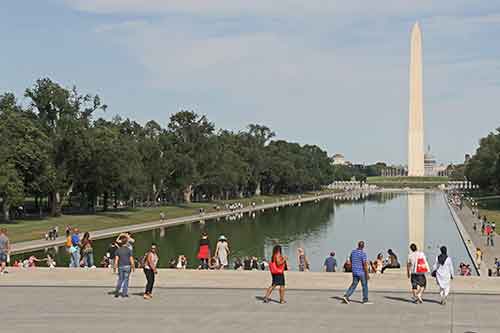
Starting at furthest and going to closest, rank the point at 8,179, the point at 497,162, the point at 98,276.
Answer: the point at 497,162 → the point at 8,179 → the point at 98,276

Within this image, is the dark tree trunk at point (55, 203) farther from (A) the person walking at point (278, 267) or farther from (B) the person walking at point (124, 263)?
(A) the person walking at point (278, 267)

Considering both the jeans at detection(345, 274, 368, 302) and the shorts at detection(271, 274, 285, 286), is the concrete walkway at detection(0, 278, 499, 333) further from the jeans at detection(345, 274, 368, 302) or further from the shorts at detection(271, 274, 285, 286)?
the shorts at detection(271, 274, 285, 286)

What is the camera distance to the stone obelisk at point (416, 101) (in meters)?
149

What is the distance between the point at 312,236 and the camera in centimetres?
5900

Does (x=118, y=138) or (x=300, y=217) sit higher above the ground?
(x=118, y=138)

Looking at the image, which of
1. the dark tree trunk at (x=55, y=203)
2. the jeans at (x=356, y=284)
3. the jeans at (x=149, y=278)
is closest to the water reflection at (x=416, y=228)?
the dark tree trunk at (x=55, y=203)

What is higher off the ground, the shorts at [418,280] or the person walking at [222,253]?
the person walking at [222,253]

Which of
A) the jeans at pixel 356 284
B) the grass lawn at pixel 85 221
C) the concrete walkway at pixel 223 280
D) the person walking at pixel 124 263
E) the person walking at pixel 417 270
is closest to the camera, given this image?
the jeans at pixel 356 284

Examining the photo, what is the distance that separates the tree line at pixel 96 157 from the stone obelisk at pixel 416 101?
162 ft

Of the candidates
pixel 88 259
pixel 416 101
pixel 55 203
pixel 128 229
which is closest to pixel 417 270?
pixel 88 259

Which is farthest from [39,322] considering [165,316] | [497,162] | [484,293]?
[497,162]

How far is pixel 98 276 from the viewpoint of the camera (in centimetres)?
2209

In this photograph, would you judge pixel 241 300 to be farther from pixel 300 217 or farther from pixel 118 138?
pixel 300 217

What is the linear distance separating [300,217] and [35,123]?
30743mm
